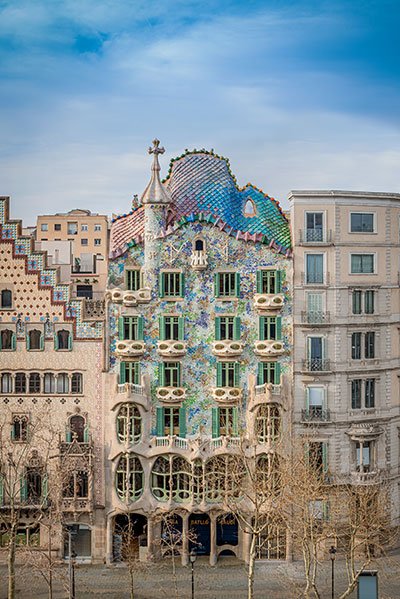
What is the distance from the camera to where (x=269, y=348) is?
5991cm

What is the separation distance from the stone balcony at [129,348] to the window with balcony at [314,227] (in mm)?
12551

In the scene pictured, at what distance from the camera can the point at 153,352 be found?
60594 mm

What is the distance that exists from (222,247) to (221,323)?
4.81m

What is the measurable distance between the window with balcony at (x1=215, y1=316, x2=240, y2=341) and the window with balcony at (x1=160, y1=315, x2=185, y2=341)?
2.22m

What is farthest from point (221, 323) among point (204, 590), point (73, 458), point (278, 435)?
point (204, 590)

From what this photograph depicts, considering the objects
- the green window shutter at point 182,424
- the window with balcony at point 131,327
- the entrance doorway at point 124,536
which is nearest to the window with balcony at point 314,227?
the window with balcony at point 131,327

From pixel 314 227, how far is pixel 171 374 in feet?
42.6

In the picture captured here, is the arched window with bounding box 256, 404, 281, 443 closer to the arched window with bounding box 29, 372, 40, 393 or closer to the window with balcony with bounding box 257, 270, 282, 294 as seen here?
the window with balcony with bounding box 257, 270, 282, 294

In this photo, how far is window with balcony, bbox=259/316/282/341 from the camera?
60500 millimetres

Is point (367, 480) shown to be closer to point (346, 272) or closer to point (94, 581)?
point (346, 272)

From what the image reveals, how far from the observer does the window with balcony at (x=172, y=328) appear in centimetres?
6028

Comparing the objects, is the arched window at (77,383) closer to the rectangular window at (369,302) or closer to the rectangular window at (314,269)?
the rectangular window at (314,269)

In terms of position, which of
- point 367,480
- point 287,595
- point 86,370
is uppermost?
point 86,370

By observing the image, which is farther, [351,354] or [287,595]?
[351,354]
